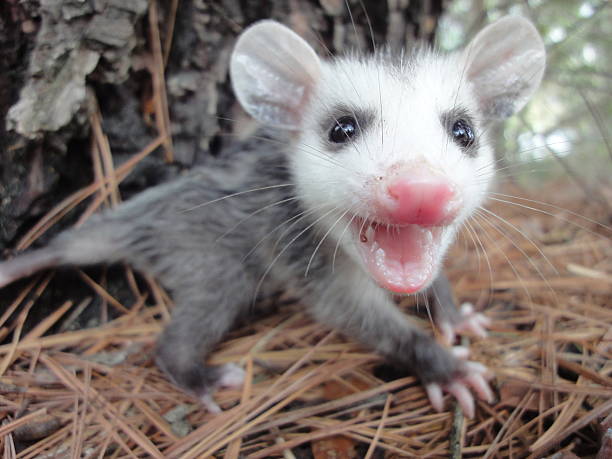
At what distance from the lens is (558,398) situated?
1.52 meters

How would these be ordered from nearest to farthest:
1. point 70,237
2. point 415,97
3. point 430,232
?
point 430,232
point 415,97
point 70,237

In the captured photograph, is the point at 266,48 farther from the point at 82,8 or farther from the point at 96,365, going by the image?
the point at 96,365

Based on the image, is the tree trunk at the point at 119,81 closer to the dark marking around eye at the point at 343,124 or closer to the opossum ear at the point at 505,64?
the dark marking around eye at the point at 343,124

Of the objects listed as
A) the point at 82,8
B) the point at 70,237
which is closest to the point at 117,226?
the point at 70,237

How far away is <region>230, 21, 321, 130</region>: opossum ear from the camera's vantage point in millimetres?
1720

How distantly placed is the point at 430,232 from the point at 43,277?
158 centimetres

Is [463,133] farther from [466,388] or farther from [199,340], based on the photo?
[199,340]

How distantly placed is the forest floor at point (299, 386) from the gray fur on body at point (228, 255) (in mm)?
130

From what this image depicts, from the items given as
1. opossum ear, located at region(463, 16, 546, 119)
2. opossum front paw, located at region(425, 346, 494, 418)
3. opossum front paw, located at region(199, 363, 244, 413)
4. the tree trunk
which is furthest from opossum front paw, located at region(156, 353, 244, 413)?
opossum ear, located at region(463, 16, 546, 119)

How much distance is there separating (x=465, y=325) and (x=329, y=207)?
0.87 metres

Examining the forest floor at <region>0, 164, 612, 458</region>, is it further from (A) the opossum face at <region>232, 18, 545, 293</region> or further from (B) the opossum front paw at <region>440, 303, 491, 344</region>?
(A) the opossum face at <region>232, 18, 545, 293</region>

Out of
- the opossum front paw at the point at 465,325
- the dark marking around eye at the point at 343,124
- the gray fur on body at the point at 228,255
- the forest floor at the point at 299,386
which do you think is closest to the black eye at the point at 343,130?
the dark marking around eye at the point at 343,124

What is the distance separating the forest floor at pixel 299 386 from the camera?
4.72 ft

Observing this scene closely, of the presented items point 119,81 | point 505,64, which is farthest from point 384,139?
point 119,81
